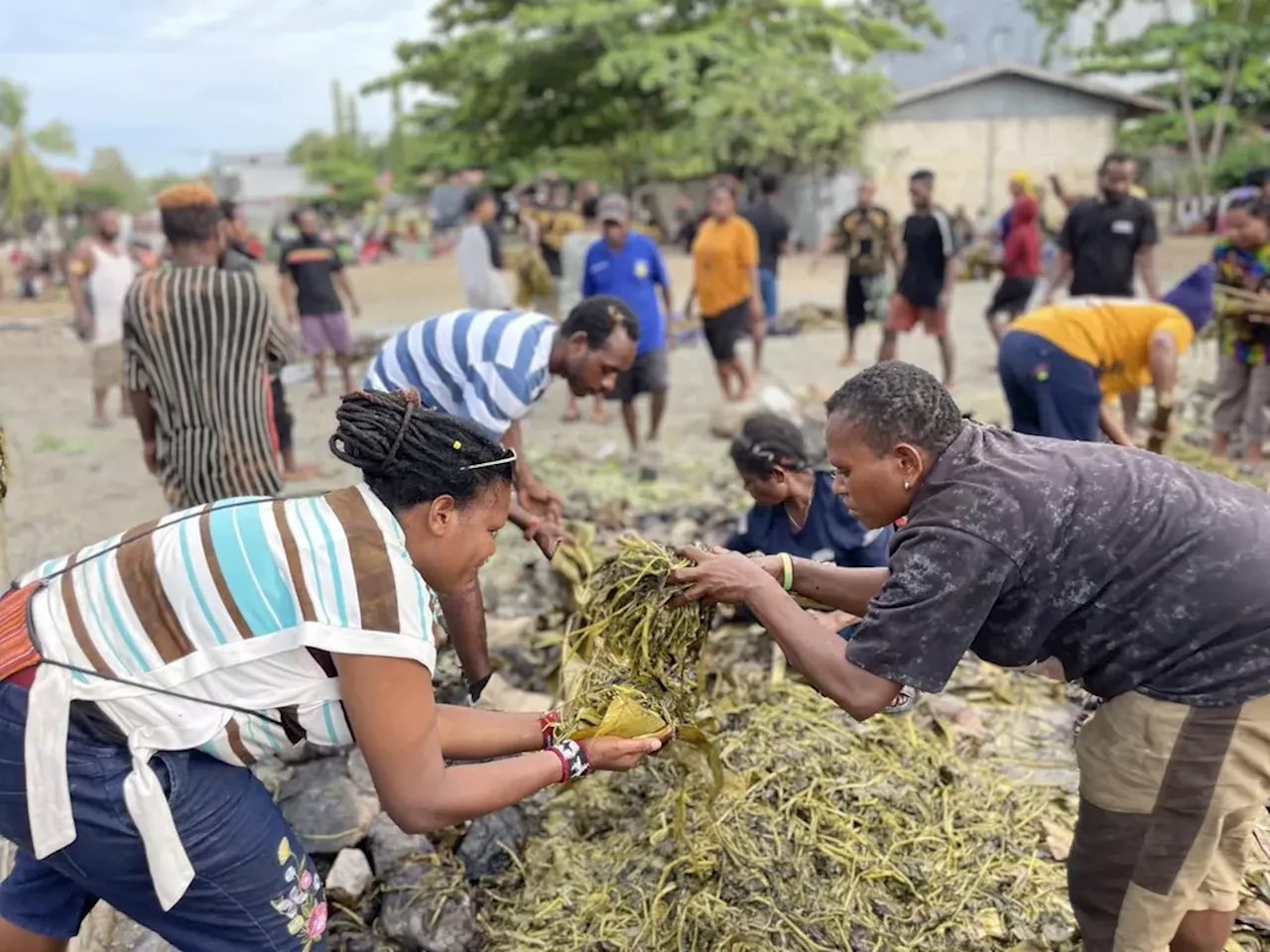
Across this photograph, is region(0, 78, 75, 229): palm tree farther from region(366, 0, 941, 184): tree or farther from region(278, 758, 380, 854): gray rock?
region(278, 758, 380, 854): gray rock

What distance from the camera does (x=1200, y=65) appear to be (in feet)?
73.2

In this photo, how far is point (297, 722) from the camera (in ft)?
6.27

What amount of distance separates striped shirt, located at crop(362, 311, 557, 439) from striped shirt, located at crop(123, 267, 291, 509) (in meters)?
0.52

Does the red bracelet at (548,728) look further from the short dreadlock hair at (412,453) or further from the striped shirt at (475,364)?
the striped shirt at (475,364)

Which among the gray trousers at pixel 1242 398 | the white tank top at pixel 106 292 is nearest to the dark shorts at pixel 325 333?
the white tank top at pixel 106 292

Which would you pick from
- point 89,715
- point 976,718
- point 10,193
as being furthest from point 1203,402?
point 10,193

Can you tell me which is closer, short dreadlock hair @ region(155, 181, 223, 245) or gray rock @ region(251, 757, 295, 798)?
gray rock @ region(251, 757, 295, 798)

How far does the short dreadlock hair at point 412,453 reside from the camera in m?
1.89

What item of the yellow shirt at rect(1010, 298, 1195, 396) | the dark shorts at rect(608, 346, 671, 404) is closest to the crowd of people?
the yellow shirt at rect(1010, 298, 1195, 396)

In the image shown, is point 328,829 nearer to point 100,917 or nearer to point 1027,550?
point 100,917

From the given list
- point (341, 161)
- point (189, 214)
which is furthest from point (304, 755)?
point (341, 161)

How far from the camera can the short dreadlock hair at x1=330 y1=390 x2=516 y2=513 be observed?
6.20 ft

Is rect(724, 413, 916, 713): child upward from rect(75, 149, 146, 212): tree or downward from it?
downward

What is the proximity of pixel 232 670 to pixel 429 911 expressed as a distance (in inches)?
56.0
